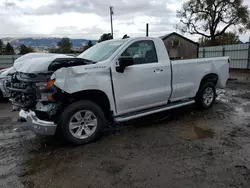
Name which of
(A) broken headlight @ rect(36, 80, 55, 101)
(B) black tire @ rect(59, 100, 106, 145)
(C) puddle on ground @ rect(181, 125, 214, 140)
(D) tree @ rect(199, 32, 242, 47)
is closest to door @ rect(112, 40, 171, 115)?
(B) black tire @ rect(59, 100, 106, 145)

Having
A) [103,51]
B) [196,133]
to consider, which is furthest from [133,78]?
[196,133]

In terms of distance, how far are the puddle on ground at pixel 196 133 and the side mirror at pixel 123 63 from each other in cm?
179

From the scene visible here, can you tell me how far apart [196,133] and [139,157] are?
5.32ft

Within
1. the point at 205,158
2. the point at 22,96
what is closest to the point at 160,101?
the point at 205,158

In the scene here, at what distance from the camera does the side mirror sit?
4.00 metres

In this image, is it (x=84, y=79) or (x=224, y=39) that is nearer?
(x=84, y=79)

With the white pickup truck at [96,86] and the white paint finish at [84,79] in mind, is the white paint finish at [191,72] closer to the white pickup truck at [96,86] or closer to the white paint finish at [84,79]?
the white pickup truck at [96,86]

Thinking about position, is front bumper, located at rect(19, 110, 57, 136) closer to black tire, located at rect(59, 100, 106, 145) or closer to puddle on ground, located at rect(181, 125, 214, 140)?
black tire, located at rect(59, 100, 106, 145)

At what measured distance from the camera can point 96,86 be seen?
388 centimetres

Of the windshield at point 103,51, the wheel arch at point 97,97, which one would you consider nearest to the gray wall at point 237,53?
the windshield at point 103,51

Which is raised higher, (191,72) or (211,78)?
(191,72)

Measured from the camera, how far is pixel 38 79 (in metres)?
3.63

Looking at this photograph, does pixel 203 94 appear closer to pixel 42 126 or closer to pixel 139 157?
pixel 139 157

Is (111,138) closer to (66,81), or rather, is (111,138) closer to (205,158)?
(66,81)
